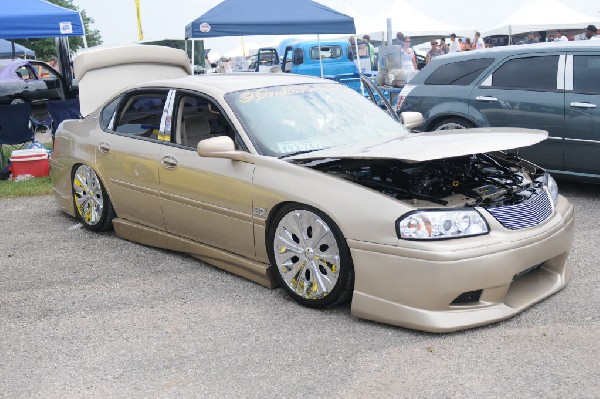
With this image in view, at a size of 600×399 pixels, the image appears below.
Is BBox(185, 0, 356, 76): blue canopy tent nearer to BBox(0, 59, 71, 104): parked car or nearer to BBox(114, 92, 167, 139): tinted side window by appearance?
BBox(0, 59, 71, 104): parked car

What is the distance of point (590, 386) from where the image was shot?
323 centimetres

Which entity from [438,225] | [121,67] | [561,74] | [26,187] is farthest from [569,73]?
[26,187]

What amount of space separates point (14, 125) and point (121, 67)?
204 cm

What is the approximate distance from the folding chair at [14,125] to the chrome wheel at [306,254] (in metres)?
6.64

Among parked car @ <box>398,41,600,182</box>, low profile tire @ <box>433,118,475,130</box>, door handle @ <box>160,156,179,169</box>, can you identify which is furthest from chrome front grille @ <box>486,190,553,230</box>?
→ low profile tire @ <box>433,118,475,130</box>

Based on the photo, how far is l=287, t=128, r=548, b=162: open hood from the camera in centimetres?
397

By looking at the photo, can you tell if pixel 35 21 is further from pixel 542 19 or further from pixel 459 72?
pixel 542 19

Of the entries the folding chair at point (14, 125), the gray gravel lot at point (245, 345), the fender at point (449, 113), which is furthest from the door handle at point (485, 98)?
the folding chair at point (14, 125)

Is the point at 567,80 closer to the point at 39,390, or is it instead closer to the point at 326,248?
the point at 326,248

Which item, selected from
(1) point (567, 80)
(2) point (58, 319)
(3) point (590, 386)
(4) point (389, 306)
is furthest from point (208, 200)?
(1) point (567, 80)

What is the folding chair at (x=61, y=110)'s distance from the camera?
10172 millimetres

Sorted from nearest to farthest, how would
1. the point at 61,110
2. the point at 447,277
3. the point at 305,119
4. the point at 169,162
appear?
the point at 447,277, the point at 305,119, the point at 169,162, the point at 61,110

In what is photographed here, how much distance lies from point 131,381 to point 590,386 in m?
2.16

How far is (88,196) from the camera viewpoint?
6.31 m
